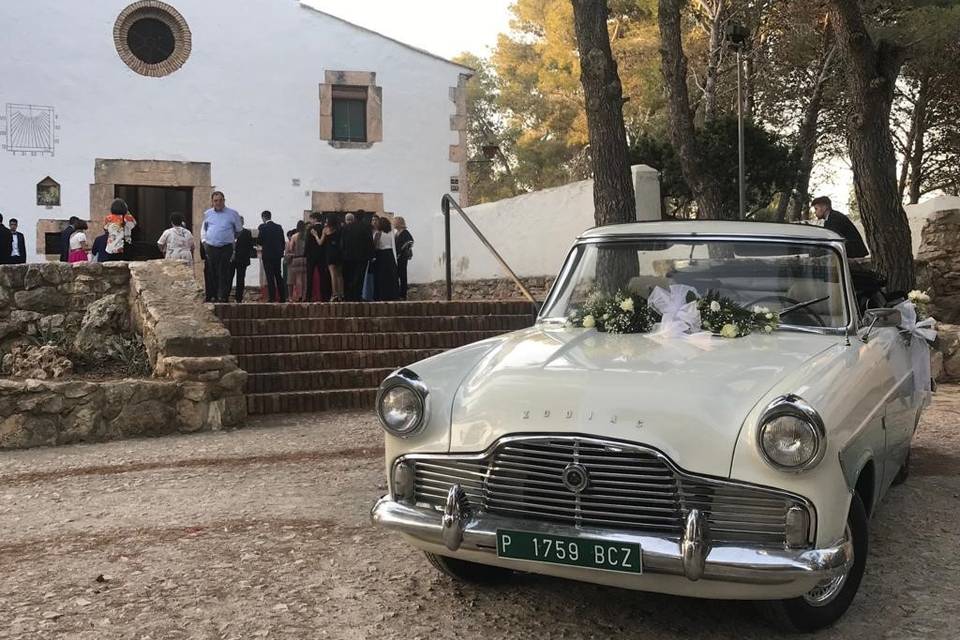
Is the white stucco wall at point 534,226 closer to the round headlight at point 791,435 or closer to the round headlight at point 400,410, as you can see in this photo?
the round headlight at point 400,410

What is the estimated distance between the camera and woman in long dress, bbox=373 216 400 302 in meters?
13.5

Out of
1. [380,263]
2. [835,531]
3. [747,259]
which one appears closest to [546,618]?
[835,531]

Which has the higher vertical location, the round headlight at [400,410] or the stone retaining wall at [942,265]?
the stone retaining wall at [942,265]

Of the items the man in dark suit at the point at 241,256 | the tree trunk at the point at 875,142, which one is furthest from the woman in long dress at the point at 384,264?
the tree trunk at the point at 875,142

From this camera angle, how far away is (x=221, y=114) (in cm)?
1759

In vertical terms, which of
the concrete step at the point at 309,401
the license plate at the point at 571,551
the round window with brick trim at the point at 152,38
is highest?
the round window with brick trim at the point at 152,38

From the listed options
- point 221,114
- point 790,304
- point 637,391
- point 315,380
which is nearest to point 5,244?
point 315,380

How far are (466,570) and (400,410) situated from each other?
2.34 ft

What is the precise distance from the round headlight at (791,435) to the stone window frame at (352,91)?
16156mm

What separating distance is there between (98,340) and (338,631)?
5.88 m

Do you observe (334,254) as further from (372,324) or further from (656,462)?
(656,462)

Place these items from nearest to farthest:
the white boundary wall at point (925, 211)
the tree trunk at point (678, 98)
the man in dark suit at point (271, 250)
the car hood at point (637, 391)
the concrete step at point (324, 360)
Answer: the car hood at point (637, 391) → the concrete step at point (324, 360) → the tree trunk at point (678, 98) → the man in dark suit at point (271, 250) → the white boundary wall at point (925, 211)

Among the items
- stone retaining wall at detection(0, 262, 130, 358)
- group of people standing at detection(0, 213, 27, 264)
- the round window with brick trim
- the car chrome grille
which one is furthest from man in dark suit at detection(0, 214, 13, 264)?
the car chrome grille

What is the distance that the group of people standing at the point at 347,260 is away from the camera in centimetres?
1273
